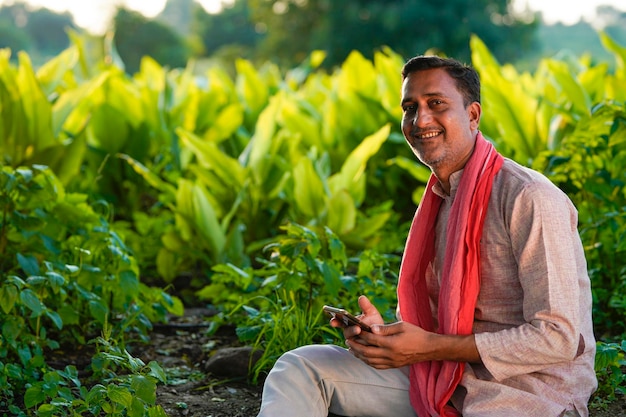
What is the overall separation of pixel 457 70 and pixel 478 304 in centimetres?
56

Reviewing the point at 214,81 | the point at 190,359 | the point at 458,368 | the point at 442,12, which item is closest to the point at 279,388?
the point at 458,368

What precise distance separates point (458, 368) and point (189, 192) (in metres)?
2.34

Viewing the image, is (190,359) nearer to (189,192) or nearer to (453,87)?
(189,192)

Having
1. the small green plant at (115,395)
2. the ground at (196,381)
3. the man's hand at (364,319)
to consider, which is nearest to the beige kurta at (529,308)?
the man's hand at (364,319)

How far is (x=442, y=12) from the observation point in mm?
29531

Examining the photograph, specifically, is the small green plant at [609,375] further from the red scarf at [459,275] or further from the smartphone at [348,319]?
the smartphone at [348,319]

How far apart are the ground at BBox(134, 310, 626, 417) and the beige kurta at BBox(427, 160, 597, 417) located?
0.59 m

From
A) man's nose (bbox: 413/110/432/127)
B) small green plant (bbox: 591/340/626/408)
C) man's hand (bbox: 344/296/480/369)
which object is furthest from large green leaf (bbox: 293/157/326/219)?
man's hand (bbox: 344/296/480/369)

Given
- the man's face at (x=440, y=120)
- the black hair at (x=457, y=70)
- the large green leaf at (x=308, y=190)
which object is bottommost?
the large green leaf at (x=308, y=190)

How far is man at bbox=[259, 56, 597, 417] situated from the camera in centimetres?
194

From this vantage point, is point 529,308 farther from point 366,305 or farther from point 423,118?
point 423,118

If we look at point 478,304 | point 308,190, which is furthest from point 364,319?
point 308,190

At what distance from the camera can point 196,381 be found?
9.75 ft

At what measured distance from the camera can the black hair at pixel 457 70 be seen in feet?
6.94
